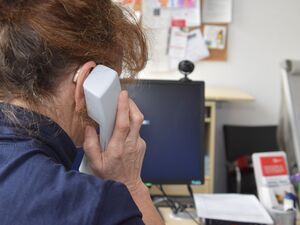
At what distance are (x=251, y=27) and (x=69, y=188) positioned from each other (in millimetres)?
2140

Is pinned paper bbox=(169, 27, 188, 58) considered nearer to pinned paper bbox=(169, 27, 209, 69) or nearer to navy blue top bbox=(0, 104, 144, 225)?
pinned paper bbox=(169, 27, 209, 69)

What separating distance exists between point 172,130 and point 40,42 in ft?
2.80

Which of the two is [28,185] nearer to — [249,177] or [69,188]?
[69,188]

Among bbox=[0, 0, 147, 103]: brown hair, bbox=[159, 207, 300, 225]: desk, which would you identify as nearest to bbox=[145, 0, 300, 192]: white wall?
bbox=[159, 207, 300, 225]: desk

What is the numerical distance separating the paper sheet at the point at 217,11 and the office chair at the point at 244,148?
632 mm

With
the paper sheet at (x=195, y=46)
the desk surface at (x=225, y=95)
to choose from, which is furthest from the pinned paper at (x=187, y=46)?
the desk surface at (x=225, y=95)

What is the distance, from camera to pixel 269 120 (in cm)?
257

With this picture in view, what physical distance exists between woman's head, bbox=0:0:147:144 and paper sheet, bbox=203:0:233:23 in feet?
6.14

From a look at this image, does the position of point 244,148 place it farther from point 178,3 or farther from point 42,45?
point 42,45

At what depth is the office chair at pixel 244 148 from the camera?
86.0 inches

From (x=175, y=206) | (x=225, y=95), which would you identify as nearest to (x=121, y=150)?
(x=175, y=206)

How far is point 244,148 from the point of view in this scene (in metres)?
2.32

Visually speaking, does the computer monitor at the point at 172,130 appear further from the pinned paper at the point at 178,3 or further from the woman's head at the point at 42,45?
the pinned paper at the point at 178,3

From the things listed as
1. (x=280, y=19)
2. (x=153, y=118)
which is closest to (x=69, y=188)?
(x=153, y=118)
